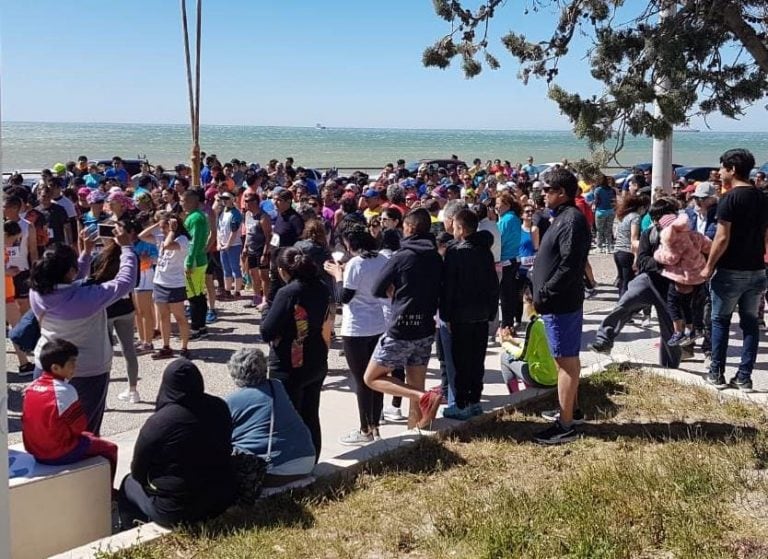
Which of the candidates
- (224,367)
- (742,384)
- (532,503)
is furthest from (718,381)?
(224,367)

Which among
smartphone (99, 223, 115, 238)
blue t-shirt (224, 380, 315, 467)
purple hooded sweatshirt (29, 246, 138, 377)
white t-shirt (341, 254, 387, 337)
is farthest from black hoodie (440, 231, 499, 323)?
smartphone (99, 223, 115, 238)

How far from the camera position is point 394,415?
23.1ft

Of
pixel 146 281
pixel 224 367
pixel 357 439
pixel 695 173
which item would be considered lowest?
pixel 224 367

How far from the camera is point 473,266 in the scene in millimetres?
6227

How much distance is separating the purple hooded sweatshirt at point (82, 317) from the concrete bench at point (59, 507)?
99 centimetres

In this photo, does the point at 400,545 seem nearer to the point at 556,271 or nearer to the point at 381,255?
the point at 556,271

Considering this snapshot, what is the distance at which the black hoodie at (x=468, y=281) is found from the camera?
621cm

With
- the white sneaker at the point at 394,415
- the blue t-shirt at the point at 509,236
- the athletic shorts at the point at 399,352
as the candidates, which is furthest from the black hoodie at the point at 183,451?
the blue t-shirt at the point at 509,236

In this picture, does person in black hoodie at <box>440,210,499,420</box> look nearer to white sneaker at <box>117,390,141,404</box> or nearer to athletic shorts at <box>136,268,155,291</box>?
white sneaker at <box>117,390,141,404</box>

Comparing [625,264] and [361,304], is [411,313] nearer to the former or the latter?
[361,304]

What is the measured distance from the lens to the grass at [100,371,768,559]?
418 cm

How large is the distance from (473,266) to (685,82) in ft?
6.90

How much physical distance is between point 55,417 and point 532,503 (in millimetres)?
2674

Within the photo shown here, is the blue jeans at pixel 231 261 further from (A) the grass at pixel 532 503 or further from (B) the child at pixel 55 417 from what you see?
(B) the child at pixel 55 417
